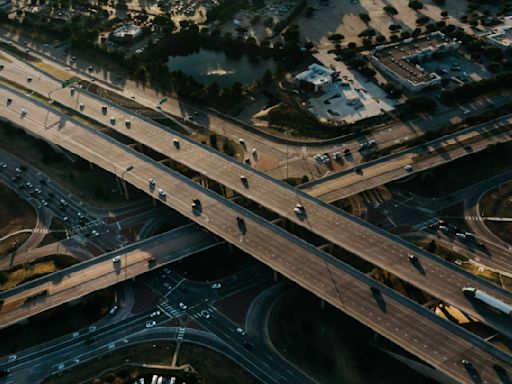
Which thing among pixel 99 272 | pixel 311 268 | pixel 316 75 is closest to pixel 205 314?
pixel 311 268

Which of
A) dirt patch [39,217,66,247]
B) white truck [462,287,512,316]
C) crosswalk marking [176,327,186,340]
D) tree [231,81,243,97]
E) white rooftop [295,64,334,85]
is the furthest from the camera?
white rooftop [295,64,334,85]

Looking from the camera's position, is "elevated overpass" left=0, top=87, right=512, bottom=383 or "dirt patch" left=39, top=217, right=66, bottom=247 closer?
"elevated overpass" left=0, top=87, right=512, bottom=383

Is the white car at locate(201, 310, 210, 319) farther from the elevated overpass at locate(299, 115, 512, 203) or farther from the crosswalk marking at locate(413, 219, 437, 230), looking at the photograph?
the crosswalk marking at locate(413, 219, 437, 230)

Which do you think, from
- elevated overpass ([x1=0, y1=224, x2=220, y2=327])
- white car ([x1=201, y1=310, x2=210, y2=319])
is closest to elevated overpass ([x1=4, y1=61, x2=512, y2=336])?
elevated overpass ([x1=0, y1=224, x2=220, y2=327])

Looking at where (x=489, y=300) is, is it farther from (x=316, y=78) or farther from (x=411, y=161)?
(x=316, y=78)

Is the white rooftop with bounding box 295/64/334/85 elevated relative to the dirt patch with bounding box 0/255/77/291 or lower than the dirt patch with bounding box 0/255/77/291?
elevated

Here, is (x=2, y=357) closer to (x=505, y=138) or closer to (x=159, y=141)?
(x=159, y=141)
